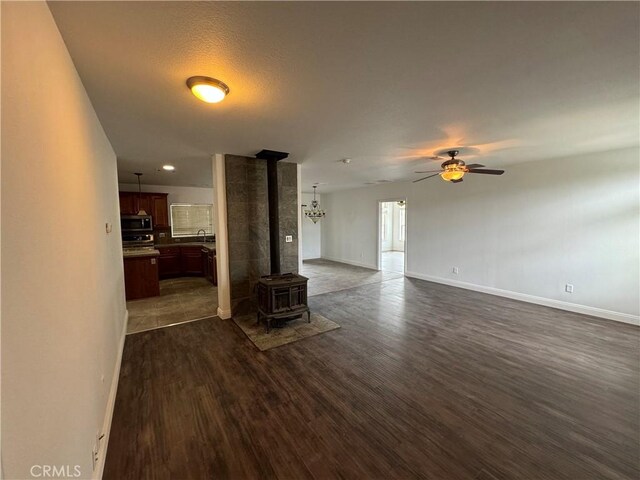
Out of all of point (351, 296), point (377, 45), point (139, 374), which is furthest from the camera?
point (351, 296)

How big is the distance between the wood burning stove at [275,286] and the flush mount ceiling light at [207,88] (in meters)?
1.72

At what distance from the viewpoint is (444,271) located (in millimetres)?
6055

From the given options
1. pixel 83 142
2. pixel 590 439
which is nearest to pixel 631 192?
pixel 590 439

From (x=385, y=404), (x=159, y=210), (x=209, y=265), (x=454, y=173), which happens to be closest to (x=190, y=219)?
(x=159, y=210)

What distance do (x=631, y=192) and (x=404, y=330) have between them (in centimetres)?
381

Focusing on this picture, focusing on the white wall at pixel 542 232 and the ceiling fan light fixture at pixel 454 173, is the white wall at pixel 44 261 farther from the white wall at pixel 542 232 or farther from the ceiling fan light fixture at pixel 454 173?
the white wall at pixel 542 232

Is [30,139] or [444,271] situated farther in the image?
[444,271]

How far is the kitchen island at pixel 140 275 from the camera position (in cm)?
484

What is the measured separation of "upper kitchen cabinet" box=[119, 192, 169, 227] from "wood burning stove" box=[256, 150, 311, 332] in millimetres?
3992

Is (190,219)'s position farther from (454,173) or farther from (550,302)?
(550,302)

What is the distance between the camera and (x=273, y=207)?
389cm

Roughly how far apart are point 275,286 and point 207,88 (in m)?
2.37

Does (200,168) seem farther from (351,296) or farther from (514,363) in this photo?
(514,363)

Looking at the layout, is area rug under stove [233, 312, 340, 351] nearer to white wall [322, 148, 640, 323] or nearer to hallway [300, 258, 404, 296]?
hallway [300, 258, 404, 296]
